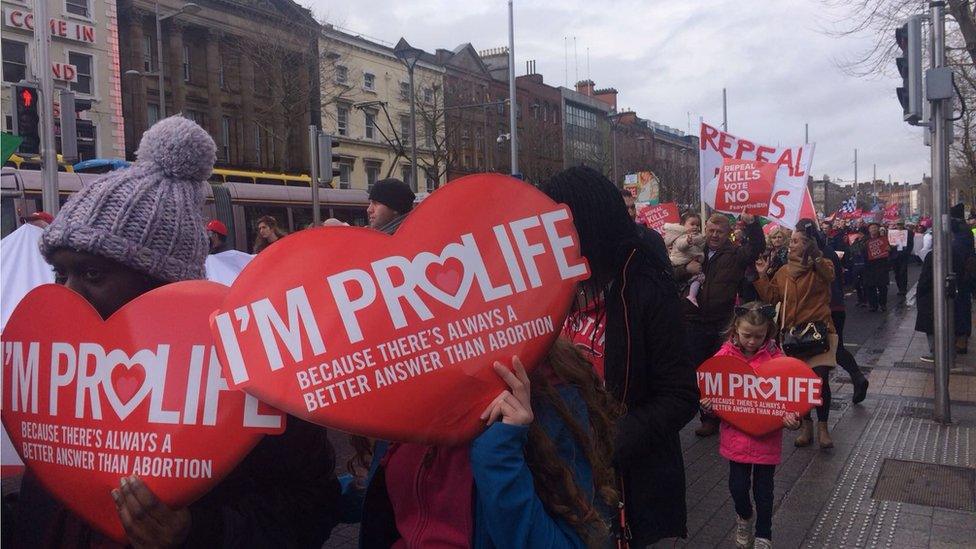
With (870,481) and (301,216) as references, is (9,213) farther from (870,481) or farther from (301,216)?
(870,481)

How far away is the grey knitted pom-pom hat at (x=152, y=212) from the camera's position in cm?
149

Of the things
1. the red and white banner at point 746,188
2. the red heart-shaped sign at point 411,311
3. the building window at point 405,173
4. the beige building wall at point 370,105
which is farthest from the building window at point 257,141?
the red heart-shaped sign at point 411,311

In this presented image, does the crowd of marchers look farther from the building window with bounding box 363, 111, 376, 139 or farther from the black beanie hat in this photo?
the building window with bounding box 363, 111, 376, 139

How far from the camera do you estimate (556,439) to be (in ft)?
5.34

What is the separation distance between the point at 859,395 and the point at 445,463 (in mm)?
6986

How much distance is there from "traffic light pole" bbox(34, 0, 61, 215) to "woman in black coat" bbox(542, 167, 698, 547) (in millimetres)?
7346

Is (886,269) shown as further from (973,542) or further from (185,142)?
(185,142)

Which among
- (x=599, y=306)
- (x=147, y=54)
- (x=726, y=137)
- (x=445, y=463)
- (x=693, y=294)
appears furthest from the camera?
(x=147, y=54)

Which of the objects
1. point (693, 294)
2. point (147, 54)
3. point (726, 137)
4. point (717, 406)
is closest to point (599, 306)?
point (717, 406)

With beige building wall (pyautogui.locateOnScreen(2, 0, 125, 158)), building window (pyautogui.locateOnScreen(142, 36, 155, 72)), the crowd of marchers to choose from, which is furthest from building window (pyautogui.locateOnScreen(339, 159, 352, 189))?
the crowd of marchers

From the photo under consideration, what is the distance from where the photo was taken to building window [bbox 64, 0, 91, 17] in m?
29.3

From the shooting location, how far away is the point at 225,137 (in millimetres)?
36250

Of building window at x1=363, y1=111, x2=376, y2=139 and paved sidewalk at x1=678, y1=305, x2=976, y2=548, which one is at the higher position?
building window at x1=363, y1=111, x2=376, y2=139

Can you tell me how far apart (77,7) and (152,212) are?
1315 inches
